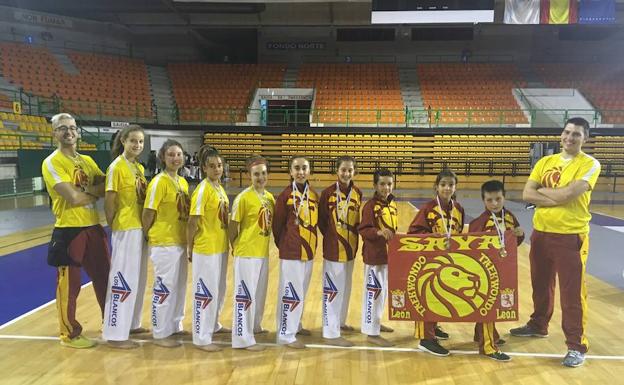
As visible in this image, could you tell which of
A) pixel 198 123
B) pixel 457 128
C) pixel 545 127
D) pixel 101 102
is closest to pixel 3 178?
pixel 101 102

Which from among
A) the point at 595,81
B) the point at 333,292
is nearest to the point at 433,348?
the point at 333,292

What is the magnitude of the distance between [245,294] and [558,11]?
542 inches

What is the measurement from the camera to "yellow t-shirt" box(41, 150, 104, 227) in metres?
2.96

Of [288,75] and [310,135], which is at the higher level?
[288,75]

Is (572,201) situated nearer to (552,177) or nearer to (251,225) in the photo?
(552,177)

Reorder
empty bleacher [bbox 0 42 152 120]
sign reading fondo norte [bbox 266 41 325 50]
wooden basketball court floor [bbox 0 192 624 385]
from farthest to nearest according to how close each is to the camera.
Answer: sign reading fondo norte [bbox 266 41 325 50]
empty bleacher [bbox 0 42 152 120]
wooden basketball court floor [bbox 0 192 624 385]

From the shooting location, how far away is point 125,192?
3.11 meters

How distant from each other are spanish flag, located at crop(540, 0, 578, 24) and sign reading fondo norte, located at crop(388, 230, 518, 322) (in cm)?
1224

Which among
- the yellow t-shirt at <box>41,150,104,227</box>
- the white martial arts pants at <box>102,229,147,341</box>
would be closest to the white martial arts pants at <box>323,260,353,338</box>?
the white martial arts pants at <box>102,229,147,341</box>

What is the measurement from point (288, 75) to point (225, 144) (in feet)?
19.4

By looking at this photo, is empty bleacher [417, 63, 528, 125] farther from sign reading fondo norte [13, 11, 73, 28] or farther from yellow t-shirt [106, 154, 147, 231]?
sign reading fondo norte [13, 11, 73, 28]

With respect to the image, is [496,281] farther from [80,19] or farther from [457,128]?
[80,19]

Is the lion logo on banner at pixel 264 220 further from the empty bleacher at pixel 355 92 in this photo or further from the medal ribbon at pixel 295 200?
the empty bleacher at pixel 355 92

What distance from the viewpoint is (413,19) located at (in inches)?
433
